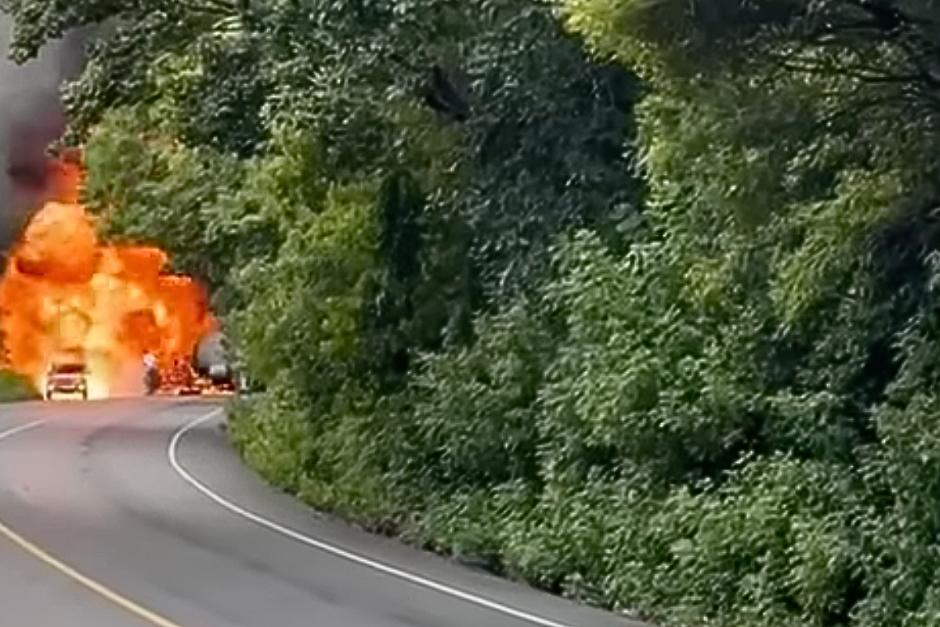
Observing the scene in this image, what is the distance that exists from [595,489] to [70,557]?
5198 mm

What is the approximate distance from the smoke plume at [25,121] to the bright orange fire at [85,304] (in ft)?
1.95

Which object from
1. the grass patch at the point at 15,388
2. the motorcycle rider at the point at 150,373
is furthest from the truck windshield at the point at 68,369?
the motorcycle rider at the point at 150,373

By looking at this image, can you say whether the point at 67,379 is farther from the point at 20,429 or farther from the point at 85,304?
the point at 20,429

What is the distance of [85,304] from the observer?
2657 inches

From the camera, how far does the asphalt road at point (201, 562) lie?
18344 mm

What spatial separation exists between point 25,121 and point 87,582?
1871 inches

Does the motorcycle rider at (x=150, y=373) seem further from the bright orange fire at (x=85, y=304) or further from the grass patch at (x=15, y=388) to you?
the grass patch at (x=15, y=388)

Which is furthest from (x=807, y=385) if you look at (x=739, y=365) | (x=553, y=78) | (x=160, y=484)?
(x=160, y=484)

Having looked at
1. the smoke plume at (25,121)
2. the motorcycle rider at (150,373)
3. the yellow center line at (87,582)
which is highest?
the smoke plume at (25,121)

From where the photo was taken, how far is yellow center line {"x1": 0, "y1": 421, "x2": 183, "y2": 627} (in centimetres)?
1788

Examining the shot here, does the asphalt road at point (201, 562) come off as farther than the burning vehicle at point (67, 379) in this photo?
No

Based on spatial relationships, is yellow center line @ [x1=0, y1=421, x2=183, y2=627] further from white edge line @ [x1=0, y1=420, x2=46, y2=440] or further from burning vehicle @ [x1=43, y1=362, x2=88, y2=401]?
burning vehicle @ [x1=43, y1=362, x2=88, y2=401]

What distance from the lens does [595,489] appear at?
21.5 m

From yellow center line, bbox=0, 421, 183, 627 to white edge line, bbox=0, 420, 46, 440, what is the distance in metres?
15.8
